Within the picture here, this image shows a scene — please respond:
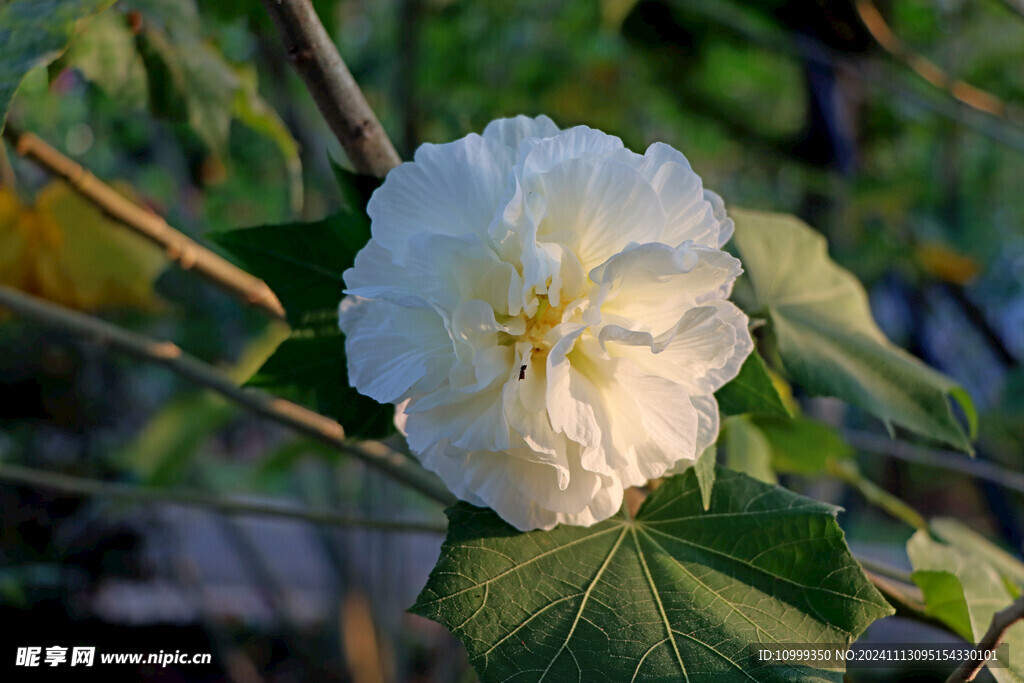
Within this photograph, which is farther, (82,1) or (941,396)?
(941,396)

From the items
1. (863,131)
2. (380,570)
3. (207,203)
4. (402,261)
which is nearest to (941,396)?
(402,261)

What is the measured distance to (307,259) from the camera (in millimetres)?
334

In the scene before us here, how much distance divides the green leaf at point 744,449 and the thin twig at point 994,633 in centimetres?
17

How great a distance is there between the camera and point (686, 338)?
0.27m

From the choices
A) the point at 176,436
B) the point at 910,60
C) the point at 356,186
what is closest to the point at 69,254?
the point at 176,436

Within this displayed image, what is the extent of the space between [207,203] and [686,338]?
1.48 metres

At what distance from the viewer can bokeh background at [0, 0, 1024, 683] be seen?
0.90 meters

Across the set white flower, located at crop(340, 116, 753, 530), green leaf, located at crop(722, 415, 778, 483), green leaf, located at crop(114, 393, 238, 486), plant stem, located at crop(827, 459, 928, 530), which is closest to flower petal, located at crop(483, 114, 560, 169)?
white flower, located at crop(340, 116, 753, 530)

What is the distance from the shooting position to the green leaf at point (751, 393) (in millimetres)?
307

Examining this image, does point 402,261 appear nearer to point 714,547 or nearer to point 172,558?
point 714,547

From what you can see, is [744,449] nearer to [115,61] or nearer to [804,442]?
[804,442]

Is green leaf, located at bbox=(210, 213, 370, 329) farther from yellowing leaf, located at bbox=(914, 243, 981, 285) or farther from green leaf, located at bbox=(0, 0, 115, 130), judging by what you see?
yellowing leaf, located at bbox=(914, 243, 981, 285)

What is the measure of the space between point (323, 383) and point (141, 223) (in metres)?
0.20

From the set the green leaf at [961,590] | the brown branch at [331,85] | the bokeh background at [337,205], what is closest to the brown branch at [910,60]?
the bokeh background at [337,205]
